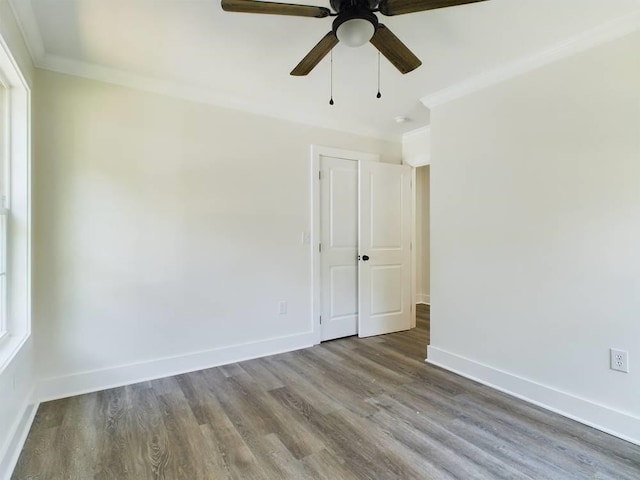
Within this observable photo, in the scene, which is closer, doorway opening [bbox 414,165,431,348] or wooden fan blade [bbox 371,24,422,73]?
wooden fan blade [bbox 371,24,422,73]

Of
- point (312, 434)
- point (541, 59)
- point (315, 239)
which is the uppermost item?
point (541, 59)

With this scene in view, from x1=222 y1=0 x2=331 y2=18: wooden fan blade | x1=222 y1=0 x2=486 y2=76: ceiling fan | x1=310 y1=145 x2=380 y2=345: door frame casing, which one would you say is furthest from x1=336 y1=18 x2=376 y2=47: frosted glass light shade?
x1=310 y1=145 x2=380 y2=345: door frame casing

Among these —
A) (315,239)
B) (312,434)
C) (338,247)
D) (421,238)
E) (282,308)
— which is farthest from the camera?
(421,238)

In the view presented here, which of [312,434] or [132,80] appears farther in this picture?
[132,80]

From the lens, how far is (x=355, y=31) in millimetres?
1543

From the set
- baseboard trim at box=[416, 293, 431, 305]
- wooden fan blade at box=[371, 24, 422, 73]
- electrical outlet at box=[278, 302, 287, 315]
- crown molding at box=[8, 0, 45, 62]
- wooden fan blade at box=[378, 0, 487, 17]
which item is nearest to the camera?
wooden fan blade at box=[378, 0, 487, 17]

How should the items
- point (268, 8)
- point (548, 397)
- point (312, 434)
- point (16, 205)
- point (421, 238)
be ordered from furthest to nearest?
point (421, 238) < point (548, 397) < point (16, 205) < point (312, 434) < point (268, 8)

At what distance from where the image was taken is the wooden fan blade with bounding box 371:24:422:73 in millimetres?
1618

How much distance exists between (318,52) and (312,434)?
2.20 metres

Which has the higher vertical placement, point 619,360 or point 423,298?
point 619,360

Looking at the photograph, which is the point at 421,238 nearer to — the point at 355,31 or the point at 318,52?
the point at 318,52

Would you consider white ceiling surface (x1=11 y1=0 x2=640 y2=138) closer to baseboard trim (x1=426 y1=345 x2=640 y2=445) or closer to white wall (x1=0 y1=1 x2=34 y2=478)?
white wall (x1=0 y1=1 x2=34 y2=478)

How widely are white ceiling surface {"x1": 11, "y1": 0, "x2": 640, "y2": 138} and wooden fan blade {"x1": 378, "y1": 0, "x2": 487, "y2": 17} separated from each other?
514 millimetres

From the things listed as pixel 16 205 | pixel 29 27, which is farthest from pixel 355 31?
pixel 16 205
